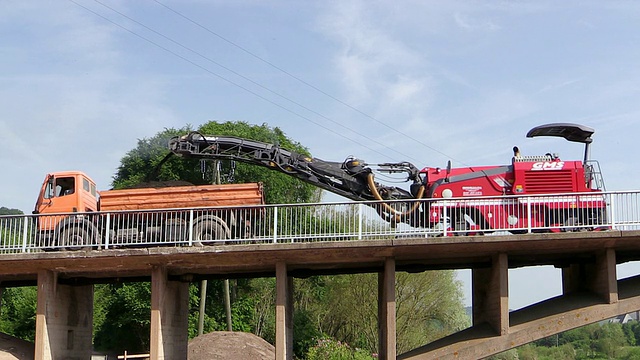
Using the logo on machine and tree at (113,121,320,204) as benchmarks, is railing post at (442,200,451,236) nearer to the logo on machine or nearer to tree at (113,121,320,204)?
the logo on machine

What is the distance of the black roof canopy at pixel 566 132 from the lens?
25.7m

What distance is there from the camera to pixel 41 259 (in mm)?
24672

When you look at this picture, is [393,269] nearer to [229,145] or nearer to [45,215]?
[229,145]

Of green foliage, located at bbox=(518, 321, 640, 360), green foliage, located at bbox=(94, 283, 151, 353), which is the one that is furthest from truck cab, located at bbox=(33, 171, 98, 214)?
green foliage, located at bbox=(518, 321, 640, 360)

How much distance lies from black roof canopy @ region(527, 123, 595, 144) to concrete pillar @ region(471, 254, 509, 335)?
4.70m

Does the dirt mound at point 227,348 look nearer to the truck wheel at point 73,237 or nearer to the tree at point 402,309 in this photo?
the truck wheel at point 73,237

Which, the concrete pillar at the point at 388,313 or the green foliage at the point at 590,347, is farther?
the green foliage at the point at 590,347

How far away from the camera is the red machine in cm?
2358

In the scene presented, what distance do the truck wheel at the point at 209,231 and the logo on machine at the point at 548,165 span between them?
31.0ft

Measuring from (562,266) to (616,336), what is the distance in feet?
308

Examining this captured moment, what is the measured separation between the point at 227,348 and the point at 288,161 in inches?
438

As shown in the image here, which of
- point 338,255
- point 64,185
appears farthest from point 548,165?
point 64,185

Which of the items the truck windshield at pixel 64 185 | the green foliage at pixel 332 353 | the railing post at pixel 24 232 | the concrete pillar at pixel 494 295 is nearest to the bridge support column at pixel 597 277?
the concrete pillar at pixel 494 295

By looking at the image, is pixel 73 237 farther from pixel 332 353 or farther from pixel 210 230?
pixel 332 353
